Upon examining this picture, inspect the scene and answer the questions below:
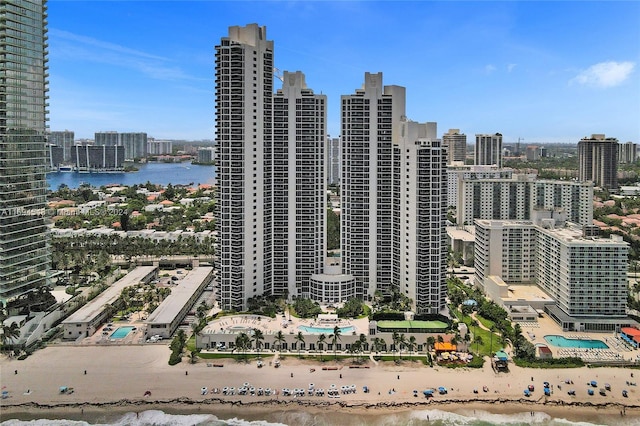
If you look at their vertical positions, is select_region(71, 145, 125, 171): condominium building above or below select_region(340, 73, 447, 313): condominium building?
above

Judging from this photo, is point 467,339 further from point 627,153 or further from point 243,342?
point 627,153

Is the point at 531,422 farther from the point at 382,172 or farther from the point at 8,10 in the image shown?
the point at 8,10

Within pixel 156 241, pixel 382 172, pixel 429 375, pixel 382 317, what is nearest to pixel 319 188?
pixel 382 172

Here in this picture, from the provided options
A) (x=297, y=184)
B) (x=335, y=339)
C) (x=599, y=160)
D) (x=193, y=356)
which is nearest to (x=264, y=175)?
(x=297, y=184)

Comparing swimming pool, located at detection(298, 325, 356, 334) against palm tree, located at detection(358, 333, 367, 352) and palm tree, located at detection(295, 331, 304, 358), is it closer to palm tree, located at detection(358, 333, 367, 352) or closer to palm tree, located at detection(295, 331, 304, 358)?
palm tree, located at detection(295, 331, 304, 358)

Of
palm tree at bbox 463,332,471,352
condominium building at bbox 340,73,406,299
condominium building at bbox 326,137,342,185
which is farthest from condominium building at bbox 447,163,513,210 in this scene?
palm tree at bbox 463,332,471,352
